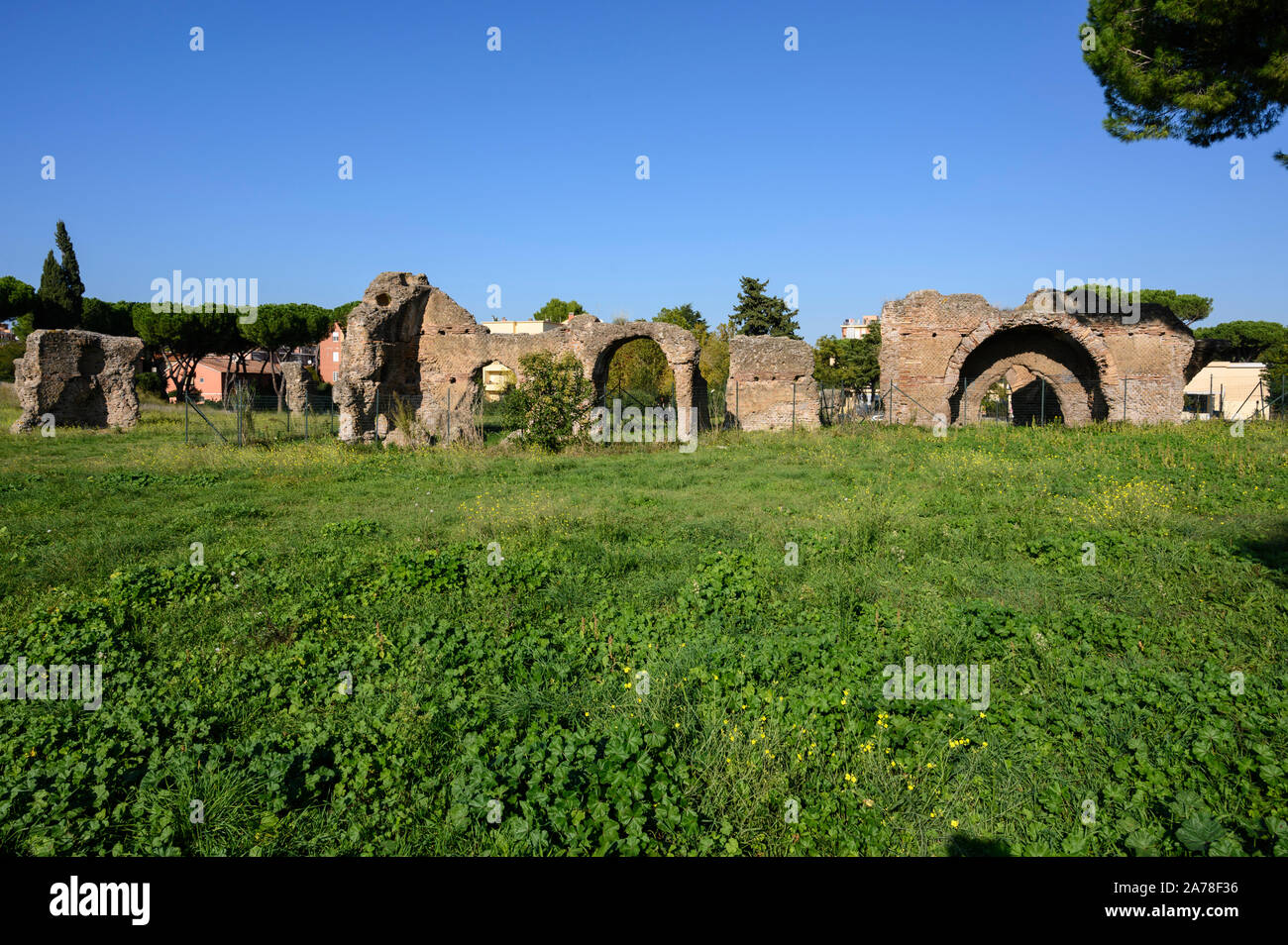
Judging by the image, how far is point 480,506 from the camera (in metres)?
9.86

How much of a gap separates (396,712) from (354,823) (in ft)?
3.18

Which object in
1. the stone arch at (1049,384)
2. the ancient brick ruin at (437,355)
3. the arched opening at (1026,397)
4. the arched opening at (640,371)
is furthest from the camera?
the arched opening at (640,371)

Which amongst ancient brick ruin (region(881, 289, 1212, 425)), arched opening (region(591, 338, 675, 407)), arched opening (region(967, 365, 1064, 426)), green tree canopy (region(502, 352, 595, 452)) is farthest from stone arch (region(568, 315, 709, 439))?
arched opening (region(591, 338, 675, 407))

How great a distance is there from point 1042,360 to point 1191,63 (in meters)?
9.94

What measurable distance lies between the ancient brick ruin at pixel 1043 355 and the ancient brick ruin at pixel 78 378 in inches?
930

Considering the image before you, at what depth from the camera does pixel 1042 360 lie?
2325 cm

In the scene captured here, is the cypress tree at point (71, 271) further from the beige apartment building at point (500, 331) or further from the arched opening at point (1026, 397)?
the arched opening at point (1026, 397)

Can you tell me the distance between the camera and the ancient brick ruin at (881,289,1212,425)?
2139cm

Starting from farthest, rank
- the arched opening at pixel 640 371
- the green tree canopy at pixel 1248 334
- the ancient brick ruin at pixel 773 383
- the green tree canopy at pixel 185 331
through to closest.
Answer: the green tree canopy at pixel 1248 334, the green tree canopy at pixel 185 331, the arched opening at pixel 640 371, the ancient brick ruin at pixel 773 383

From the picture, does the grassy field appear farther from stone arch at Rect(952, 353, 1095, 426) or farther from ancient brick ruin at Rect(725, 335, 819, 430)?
stone arch at Rect(952, 353, 1095, 426)

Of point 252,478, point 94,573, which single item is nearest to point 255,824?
point 94,573

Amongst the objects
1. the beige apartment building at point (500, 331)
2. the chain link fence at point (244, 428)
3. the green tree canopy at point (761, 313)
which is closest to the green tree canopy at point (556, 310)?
the beige apartment building at point (500, 331)

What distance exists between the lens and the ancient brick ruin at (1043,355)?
70.2ft
